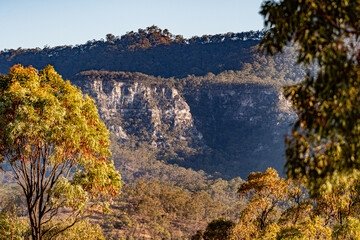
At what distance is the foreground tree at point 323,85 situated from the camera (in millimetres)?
4051

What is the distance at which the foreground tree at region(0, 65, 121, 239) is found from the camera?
28.7 ft

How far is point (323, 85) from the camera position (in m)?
4.21

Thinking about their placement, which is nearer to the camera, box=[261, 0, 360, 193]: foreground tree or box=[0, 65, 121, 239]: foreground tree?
box=[261, 0, 360, 193]: foreground tree

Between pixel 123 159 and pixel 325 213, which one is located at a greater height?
pixel 123 159

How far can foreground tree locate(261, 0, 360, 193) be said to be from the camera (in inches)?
159

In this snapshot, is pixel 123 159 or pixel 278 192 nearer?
pixel 278 192

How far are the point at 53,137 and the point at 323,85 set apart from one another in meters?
7.29

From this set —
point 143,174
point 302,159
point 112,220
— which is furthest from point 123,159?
Answer: point 302,159

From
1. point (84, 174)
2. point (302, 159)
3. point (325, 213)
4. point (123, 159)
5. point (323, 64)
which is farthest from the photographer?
point (123, 159)

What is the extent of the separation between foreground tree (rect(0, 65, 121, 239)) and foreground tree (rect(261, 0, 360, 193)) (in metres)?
6.42

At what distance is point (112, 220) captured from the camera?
7469 cm

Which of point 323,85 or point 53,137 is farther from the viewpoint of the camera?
point 53,137

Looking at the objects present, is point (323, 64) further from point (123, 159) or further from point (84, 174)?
point (123, 159)

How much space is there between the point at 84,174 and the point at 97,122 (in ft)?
5.43
